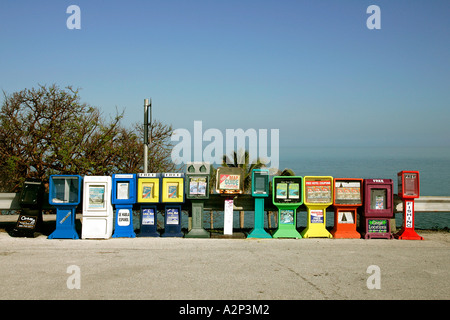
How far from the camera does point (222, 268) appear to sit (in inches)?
304

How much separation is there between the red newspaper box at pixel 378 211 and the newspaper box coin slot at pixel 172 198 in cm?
436

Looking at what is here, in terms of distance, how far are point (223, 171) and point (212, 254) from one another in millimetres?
2581

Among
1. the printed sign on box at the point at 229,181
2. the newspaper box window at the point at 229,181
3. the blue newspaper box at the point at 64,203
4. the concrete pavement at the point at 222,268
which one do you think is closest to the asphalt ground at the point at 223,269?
the concrete pavement at the point at 222,268

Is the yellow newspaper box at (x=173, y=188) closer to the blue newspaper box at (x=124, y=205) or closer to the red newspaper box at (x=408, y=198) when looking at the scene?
the blue newspaper box at (x=124, y=205)

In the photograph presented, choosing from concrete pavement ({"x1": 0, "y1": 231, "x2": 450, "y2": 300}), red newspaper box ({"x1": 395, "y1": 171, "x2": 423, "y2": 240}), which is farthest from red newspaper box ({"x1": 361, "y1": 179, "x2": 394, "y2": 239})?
concrete pavement ({"x1": 0, "y1": 231, "x2": 450, "y2": 300})

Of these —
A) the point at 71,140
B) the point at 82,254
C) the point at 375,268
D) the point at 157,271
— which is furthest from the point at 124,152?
the point at 375,268

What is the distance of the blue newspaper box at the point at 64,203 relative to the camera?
35.0 feet

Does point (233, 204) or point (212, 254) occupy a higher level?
point (233, 204)

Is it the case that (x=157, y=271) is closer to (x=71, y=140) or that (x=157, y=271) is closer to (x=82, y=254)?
(x=82, y=254)

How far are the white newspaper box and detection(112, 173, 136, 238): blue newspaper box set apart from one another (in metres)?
0.16

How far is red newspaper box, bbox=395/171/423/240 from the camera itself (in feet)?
36.2

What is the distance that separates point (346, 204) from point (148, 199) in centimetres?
465
